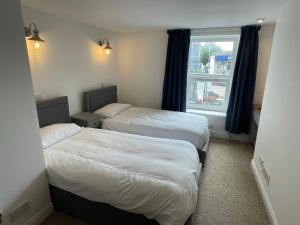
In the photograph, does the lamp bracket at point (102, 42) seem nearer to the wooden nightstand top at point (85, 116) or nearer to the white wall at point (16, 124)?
the wooden nightstand top at point (85, 116)

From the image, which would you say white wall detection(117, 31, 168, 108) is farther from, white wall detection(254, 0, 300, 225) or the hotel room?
white wall detection(254, 0, 300, 225)

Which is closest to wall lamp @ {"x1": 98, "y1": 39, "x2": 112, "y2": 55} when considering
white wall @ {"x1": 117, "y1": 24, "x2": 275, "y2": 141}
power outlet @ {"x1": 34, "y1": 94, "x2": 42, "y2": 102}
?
white wall @ {"x1": 117, "y1": 24, "x2": 275, "y2": 141}

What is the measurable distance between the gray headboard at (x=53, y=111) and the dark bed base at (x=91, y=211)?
1.02m

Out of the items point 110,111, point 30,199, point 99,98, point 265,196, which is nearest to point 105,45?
point 99,98

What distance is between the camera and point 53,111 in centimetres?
261

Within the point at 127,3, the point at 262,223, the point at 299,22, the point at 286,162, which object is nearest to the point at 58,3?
the point at 127,3

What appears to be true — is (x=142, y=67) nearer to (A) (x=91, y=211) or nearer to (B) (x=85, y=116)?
(B) (x=85, y=116)

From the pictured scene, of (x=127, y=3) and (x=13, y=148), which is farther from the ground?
(x=127, y=3)

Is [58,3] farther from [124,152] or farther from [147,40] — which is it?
[147,40]

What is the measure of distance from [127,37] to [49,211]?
3.60 m

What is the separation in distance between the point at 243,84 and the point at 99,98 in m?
2.79

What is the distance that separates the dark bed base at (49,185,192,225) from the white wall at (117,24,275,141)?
113 inches

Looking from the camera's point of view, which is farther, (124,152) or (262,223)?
(124,152)

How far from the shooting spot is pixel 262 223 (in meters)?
1.82
